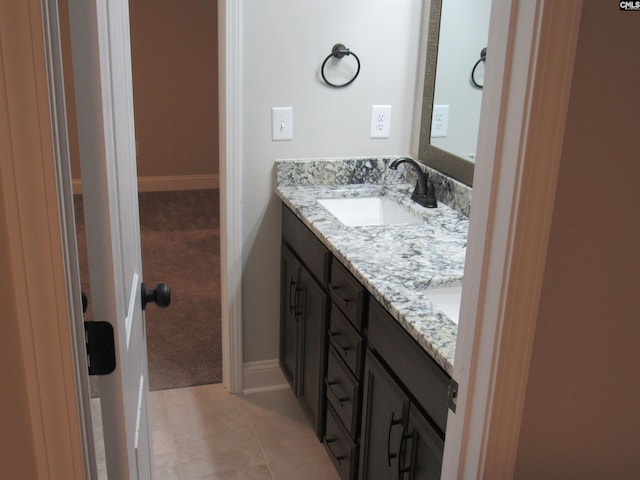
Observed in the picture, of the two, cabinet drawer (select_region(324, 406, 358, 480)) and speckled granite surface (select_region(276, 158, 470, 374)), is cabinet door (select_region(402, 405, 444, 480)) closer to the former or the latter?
speckled granite surface (select_region(276, 158, 470, 374))

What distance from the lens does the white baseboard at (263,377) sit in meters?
2.98

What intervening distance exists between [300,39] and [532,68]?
1.86m

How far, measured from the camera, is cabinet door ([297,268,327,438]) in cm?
237

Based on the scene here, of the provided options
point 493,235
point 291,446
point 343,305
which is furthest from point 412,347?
point 291,446

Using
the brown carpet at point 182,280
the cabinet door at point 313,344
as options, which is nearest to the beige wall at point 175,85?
the brown carpet at point 182,280

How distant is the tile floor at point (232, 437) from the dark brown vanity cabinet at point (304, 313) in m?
0.12

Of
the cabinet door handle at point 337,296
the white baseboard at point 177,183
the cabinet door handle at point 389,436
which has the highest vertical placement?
the cabinet door handle at point 337,296

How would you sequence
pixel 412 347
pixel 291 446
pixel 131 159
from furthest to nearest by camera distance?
pixel 291 446 < pixel 412 347 < pixel 131 159

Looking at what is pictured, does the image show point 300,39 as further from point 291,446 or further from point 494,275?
point 494,275

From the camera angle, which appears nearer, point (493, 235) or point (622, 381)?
point (493, 235)

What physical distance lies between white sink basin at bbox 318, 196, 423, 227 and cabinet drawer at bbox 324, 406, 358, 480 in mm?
753

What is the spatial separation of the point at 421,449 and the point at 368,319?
1.42 ft

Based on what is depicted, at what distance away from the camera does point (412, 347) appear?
5.28 ft

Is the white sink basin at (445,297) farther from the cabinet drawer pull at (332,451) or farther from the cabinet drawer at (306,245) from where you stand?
the cabinet drawer pull at (332,451)
